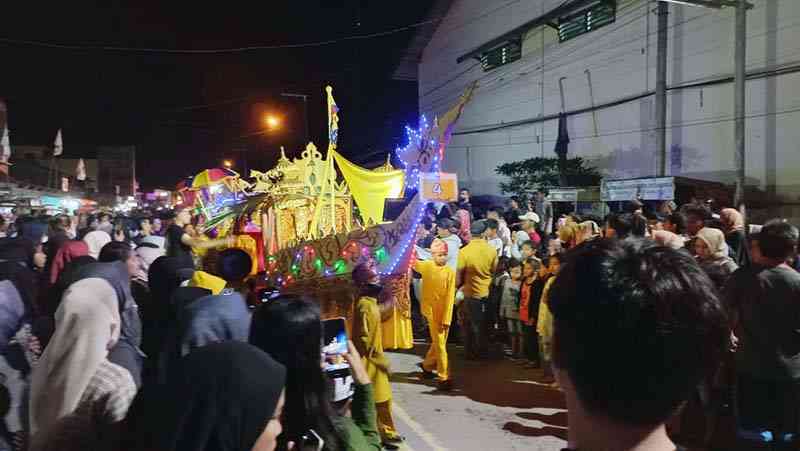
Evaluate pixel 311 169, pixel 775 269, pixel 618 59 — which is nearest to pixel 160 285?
pixel 775 269

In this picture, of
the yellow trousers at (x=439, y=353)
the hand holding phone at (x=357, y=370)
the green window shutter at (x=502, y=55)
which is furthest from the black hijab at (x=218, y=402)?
the green window shutter at (x=502, y=55)

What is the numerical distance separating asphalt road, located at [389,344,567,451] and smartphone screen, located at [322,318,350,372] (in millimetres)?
2713

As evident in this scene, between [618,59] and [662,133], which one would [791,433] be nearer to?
[662,133]

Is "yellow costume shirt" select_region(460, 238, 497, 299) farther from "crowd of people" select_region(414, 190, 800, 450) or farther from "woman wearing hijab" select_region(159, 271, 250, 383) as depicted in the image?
"woman wearing hijab" select_region(159, 271, 250, 383)

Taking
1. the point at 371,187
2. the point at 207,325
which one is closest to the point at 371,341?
the point at 207,325

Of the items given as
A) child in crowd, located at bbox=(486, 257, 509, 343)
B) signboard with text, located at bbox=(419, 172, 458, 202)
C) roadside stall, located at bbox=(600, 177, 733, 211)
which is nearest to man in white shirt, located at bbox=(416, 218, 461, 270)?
signboard with text, located at bbox=(419, 172, 458, 202)

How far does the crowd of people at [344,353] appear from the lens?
1104 mm

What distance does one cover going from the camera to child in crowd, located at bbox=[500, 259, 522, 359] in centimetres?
812

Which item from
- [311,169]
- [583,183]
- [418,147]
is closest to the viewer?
[418,147]

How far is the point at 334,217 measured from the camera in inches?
461

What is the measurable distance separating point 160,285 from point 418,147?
425 cm

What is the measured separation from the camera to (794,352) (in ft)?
12.5

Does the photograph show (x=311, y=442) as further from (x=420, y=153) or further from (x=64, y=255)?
(x=420, y=153)

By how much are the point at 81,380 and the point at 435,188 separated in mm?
5787
